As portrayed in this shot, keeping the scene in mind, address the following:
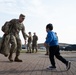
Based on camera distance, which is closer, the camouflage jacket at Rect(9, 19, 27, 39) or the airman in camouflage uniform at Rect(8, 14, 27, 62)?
the airman in camouflage uniform at Rect(8, 14, 27, 62)

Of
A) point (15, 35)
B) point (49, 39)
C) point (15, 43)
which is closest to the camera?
point (49, 39)

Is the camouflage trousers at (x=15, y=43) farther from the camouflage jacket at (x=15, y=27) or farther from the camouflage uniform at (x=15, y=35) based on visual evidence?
the camouflage jacket at (x=15, y=27)

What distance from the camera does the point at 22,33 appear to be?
15273 millimetres

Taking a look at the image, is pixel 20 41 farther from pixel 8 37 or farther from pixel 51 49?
pixel 51 49

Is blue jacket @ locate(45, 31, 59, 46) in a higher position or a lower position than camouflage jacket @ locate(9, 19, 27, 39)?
lower

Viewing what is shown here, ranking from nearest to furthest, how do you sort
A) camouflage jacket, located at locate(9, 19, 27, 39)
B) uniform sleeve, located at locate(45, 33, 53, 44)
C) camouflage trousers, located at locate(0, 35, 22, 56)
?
uniform sleeve, located at locate(45, 33, 53, 44), camouflage trousers, located at locate(0, 35, 22, 56), camouflage jacket, located at locate(9, 19, 27, 39)

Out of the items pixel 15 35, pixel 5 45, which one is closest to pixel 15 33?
pixel 15 35

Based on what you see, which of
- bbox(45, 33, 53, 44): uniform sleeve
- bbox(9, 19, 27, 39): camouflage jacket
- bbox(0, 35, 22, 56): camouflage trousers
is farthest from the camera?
bbox(9, 19, 27, 39): camouflage jacket

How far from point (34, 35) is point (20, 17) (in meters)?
18.0

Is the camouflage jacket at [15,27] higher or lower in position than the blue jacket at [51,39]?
higher

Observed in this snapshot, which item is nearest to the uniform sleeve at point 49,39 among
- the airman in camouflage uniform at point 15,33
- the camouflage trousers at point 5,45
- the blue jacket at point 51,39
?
the blue jacket at point 51,39

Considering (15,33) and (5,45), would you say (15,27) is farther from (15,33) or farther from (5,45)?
(5,45)

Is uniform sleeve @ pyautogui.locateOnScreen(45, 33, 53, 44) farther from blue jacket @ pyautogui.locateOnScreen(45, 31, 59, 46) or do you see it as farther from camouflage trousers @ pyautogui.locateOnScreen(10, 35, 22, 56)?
camouflage trousers @ pyautogui.locateOnScreen(10, 35, 22, 56)

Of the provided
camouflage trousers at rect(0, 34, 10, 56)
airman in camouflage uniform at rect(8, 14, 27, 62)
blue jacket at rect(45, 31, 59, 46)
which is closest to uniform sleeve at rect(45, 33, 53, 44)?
blue jacket at rect(45, 31, 59, 46)
